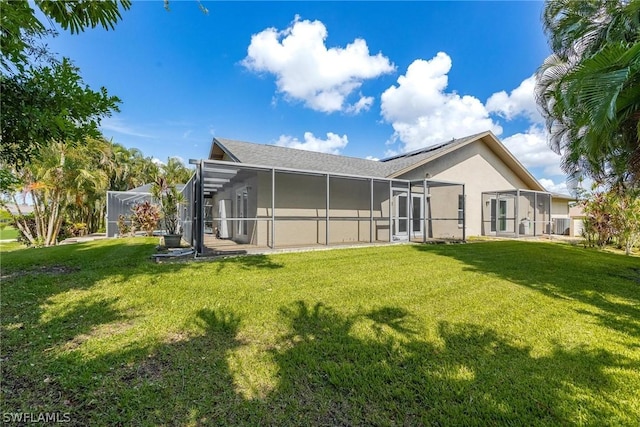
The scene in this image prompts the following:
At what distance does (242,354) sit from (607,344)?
4.05 m

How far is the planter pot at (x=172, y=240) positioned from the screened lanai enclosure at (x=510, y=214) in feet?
53.2

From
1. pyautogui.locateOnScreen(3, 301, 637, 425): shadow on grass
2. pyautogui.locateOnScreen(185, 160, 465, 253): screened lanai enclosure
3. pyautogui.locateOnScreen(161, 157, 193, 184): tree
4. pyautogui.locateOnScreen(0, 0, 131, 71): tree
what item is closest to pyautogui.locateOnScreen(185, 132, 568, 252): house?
pyautogui.locateOnScreen(185, 160, 465, 253): screened lanai enclosure

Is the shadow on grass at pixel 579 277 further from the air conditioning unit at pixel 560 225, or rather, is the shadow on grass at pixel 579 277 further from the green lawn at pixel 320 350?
the air conditioning unit at pixel 560 225

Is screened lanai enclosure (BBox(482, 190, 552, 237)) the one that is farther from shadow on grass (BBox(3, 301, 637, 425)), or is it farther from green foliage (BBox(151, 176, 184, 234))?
shadow on grass (BBox(3, 301, 637, 425))

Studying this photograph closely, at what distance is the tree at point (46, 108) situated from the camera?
3.22 metres

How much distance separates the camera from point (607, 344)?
11.2 ft

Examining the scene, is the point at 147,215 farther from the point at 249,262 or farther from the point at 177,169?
the point at 177,169

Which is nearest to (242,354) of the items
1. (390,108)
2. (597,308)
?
(597,308)

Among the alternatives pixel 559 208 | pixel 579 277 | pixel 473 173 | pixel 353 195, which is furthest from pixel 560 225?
pixel 579 277

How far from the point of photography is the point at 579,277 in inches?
269

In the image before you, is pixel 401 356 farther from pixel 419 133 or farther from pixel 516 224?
pixel 419 133

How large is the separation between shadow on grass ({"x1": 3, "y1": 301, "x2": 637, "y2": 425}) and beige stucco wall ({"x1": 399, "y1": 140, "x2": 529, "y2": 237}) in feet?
42.2

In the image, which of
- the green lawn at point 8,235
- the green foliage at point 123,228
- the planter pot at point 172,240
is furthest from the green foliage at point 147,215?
the green lawn at point 8,235

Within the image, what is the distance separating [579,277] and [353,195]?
828cm
